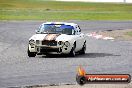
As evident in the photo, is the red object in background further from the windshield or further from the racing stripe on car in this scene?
the windshield

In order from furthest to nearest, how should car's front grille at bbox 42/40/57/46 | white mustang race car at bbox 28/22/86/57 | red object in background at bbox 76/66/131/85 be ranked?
white mustang race car at bbox 28/22/86/57
car's front grille at bbox 42/40/57/46
red object in background at bbox 76/66/131/85

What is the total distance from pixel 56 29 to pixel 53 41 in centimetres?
170

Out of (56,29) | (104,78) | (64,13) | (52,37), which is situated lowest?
(64,13)

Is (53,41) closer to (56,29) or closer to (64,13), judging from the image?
(56,29)

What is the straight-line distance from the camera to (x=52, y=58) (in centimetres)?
2330

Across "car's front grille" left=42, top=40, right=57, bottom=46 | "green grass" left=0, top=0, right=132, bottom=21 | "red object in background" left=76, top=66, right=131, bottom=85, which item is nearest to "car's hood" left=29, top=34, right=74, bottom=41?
"car's front grille" left=42, top=40, right=57, bottom=46

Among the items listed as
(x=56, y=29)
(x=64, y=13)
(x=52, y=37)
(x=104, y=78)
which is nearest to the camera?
(x=104, y=78)

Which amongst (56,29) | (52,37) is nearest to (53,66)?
(52,37)

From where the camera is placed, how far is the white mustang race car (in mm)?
23391

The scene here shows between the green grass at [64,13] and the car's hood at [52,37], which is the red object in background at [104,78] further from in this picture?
the green grass at [64,13]

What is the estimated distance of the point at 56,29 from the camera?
24.9 metres

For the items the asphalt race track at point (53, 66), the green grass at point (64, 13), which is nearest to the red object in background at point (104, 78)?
the asphalt race track at point (53, 66)

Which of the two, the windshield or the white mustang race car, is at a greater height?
the windshield

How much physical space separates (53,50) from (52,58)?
1.12 ft
